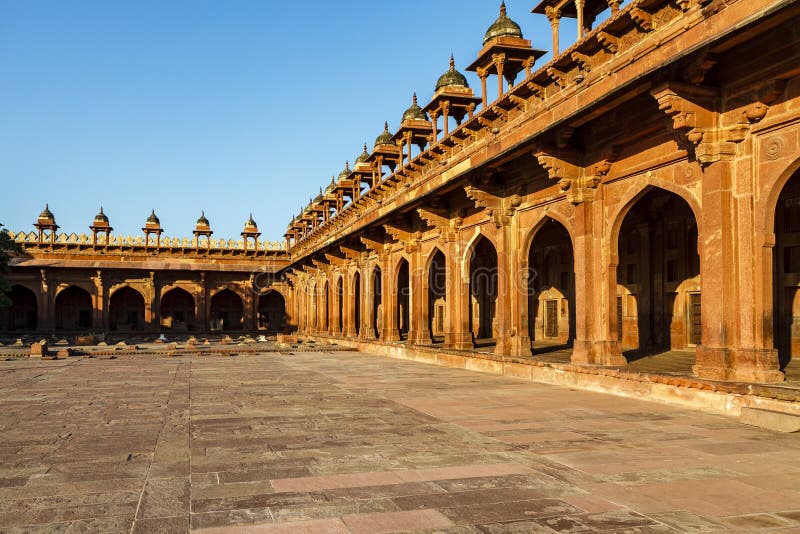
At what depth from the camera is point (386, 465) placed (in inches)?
195

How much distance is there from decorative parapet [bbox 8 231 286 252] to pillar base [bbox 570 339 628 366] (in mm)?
35258

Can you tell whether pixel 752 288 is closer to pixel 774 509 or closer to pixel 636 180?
pixel 636 180

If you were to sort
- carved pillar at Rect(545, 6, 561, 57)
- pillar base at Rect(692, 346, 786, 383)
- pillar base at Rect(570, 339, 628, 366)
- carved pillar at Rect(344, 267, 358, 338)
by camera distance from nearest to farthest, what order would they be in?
pillar base at Rect(692, 346, 786, 383), pillar base at Rect(570, 339, 628, 366), carved pillar at Rect(545, 6, 561, 57), carved pillar at Rect(344, 267, 358, 338)

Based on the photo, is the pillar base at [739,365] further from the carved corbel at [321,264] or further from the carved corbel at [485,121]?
the carved corbel at [321,264]

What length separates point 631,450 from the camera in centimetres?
540

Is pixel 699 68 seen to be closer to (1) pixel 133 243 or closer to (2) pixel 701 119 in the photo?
(2) pixel 701 119

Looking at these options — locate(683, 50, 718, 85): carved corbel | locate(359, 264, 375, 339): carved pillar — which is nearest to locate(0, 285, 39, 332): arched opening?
locate(359, 264, 375, 339): carved pillar

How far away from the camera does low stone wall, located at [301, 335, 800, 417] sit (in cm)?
681

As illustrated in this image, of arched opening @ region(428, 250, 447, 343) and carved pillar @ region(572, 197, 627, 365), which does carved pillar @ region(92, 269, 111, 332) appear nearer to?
arched opening @ region(428, 250, 447, 343)

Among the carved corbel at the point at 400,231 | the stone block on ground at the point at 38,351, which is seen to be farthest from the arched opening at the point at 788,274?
the stone block on ground at the point at 38,351

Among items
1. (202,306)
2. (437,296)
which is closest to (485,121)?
(437,296)

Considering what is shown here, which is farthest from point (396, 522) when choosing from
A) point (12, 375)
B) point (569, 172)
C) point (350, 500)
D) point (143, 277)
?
point (143, 277)

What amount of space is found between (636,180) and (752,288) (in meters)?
2.76

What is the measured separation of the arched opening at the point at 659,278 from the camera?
1328 cm
